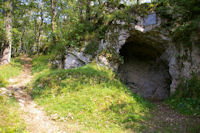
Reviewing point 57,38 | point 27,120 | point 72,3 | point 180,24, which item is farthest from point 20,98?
point 72,3

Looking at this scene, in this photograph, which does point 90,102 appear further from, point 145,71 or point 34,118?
point 145,71

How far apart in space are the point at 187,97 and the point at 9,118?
8400mm

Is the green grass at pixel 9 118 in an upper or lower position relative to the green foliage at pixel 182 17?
lower

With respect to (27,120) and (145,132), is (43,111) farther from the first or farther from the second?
(145,132)

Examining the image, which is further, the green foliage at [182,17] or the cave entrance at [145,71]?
the cave entrance at [145,71]

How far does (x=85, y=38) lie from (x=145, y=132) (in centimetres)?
907

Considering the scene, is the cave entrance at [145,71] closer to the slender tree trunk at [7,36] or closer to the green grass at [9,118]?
the green grass at [9,118]

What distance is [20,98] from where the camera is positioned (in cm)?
643

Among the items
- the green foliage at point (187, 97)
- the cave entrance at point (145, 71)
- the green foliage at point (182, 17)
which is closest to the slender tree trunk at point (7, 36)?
the cave entrance at point (145, 71)

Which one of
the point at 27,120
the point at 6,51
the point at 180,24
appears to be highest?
the point at 180,24

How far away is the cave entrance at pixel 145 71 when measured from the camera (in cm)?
1113

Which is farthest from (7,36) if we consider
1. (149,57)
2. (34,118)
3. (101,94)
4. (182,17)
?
(182,17)

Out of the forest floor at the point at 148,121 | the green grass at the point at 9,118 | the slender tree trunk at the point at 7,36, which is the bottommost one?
the forest floor at the point at 148,121

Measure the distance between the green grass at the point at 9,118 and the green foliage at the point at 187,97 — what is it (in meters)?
6.93
